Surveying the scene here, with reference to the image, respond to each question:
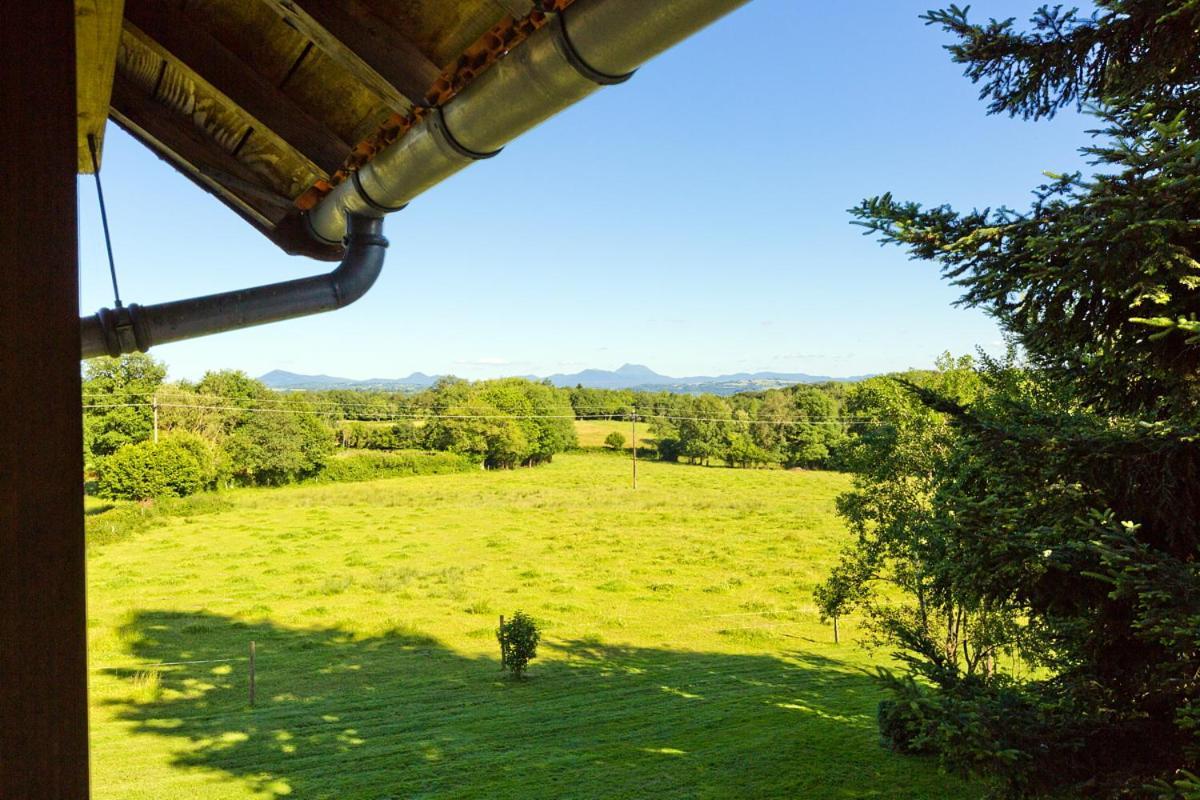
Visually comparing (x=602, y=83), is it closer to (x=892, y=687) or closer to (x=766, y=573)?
(x=892, y=687)

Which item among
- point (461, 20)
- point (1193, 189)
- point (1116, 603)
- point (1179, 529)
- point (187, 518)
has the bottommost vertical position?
point (187, 518)

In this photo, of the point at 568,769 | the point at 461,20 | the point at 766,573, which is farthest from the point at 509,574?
the point at 461,20

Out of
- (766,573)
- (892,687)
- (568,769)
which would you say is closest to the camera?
(892,687)

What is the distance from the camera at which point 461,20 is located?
1.53 meters

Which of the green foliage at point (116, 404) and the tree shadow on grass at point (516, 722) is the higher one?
the green foliage at point (116, 404)

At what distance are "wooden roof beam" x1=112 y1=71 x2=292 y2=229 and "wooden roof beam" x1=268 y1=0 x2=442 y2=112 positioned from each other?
0.85 metres

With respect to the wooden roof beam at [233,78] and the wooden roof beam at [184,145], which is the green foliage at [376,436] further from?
the wooden roof beam at [233,78]

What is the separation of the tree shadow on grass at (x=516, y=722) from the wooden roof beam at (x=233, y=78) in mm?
8166

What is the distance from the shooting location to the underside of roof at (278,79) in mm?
1476

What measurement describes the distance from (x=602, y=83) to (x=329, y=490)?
35.7m

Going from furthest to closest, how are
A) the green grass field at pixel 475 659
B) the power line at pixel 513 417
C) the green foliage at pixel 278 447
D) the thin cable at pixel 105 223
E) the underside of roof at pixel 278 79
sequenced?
the power line at pixel 513 417
the green foliage at pixel 278 447
the green grass field at pixel 475 659
the thin cable at pixel 105 223
the underside of roof at pixel 278 79

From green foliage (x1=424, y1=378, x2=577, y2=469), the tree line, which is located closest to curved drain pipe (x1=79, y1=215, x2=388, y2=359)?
the tree line

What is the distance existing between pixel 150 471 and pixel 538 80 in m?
32.8

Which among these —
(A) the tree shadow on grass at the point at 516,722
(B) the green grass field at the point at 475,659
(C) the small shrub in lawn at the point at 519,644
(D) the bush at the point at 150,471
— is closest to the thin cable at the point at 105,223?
(B) the green grass field at the point at 475,659
